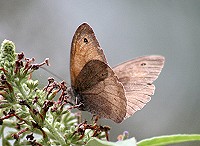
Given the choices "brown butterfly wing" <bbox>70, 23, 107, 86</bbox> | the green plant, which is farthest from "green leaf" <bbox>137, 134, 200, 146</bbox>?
"brown butterfly wing" <bbox>70, 23, 107, 86</bbox>

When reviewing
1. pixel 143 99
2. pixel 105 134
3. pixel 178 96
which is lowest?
pixel 105 134

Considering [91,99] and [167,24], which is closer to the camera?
[91,99]

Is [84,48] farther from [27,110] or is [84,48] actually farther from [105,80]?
[27,110]

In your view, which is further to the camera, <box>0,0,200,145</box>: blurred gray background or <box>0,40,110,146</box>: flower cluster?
<box>0,0,200,145</box>: blurred gray background

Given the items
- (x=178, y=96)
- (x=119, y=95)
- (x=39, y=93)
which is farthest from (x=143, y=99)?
(x=178, y=96)

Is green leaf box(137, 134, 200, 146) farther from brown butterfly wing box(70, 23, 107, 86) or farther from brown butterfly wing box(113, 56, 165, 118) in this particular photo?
brown butterfly wing box(70, 23, 107, 86)

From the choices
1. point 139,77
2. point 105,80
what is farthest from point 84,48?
point 139,77

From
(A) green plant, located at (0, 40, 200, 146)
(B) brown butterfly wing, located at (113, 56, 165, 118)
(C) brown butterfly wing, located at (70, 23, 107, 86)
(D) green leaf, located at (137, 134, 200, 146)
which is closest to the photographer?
(A) green plant, located at (0, 40, 200, 146)

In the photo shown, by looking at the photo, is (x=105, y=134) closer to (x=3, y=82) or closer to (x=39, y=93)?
(x=39, y=93)
